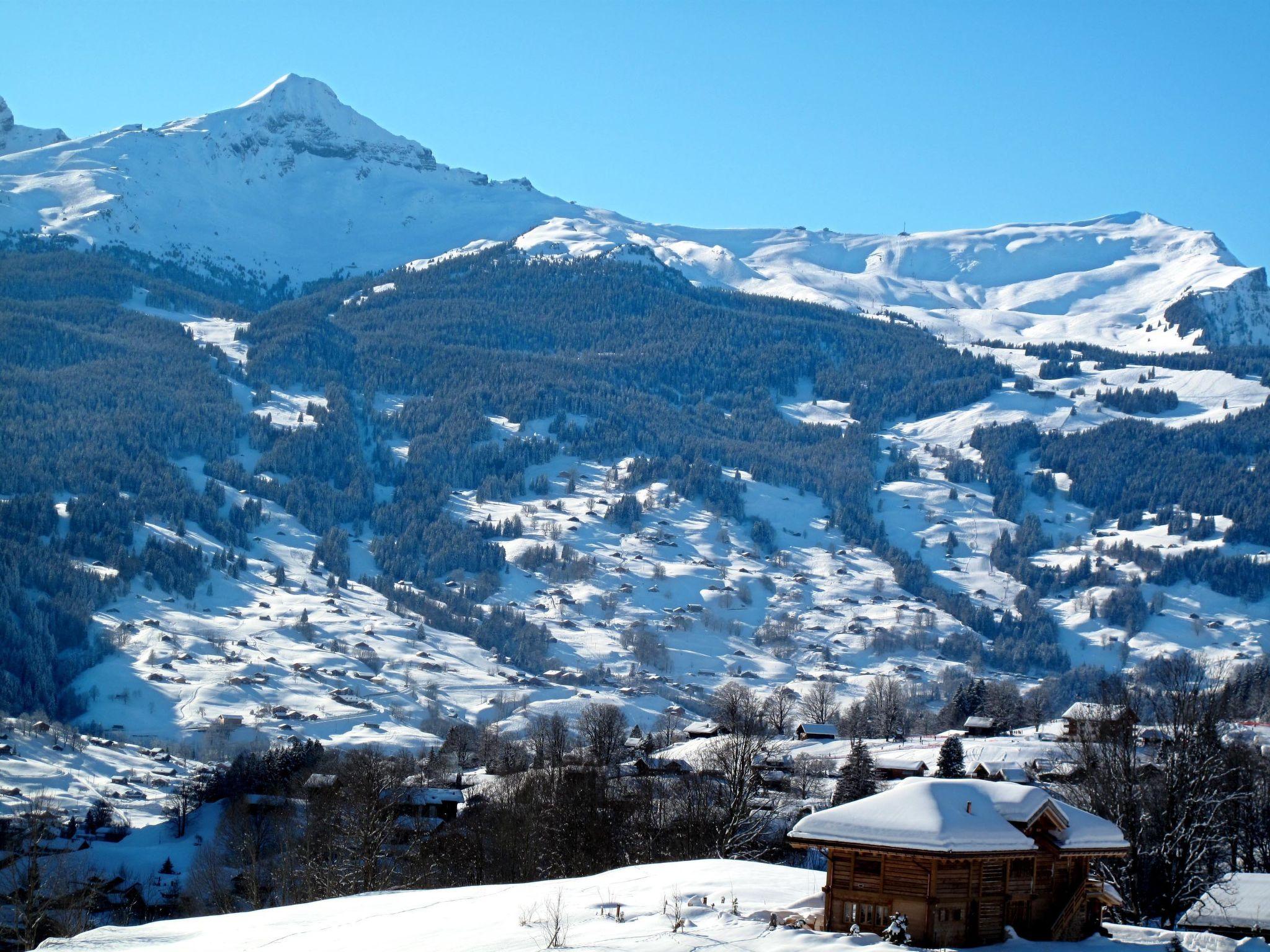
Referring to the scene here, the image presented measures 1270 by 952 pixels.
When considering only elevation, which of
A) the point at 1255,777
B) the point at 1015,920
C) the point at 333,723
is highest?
the point at 1015,920

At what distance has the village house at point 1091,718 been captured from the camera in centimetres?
5862

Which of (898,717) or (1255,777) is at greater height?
(1255,777)

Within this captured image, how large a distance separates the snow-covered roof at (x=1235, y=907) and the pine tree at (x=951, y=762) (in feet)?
104

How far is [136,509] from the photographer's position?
604 ft

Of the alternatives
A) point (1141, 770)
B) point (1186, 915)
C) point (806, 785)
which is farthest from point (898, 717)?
point (1186, 915)

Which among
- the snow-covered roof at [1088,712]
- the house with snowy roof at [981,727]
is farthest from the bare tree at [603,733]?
the snow-covered roof at [1088,712]

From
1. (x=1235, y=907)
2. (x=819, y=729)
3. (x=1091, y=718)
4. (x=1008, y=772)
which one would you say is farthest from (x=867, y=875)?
(x=819, y=729)

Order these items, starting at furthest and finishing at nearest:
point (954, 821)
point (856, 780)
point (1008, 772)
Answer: point (1008, 772)
point (856, 780)
point (954, 821)

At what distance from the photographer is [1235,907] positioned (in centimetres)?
4625

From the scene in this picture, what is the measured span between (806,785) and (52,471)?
13710 cm

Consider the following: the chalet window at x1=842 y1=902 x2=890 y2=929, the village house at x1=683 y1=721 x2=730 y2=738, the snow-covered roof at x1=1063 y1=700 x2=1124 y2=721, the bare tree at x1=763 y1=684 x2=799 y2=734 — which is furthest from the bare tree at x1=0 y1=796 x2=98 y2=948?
the snow-covered roof at x1=1063 y1=700 x2=1124 y2=721

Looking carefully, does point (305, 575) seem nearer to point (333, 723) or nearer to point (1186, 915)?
point (333, 723)

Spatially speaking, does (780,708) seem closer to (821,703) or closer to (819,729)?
(819,729)

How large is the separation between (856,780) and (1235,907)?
34026mm
